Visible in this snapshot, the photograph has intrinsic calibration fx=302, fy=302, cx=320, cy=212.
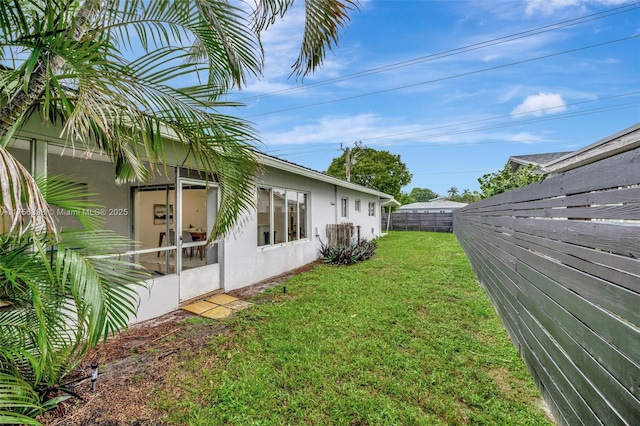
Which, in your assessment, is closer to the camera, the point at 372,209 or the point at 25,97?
the point at 25,97

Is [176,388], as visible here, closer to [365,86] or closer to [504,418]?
[504,418]

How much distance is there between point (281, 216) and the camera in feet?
27.5

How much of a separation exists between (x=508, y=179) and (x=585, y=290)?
30.4ft

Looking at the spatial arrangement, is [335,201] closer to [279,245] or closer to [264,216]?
[279,245]

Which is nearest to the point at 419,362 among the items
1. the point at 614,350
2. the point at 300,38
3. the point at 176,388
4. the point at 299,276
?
the point at 614,350

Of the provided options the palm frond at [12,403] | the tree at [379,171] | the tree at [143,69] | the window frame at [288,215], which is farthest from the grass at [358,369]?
the tree at [379,171]

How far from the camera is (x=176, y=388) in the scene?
2895 mm

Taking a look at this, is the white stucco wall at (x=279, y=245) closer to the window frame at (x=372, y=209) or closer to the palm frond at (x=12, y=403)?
the palm frond at (x=12, y=403)

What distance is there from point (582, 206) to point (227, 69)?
3.23 metres

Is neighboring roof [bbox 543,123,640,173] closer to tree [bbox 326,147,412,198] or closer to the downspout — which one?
the downspout

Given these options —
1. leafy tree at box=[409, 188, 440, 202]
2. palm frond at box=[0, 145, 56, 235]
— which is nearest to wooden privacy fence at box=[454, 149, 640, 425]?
palm frond at box=[0, 145, 56, 235]

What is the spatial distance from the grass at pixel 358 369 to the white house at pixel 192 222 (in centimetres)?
134

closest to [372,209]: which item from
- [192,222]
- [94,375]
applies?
[192,222]

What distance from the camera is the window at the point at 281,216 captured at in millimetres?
7656
